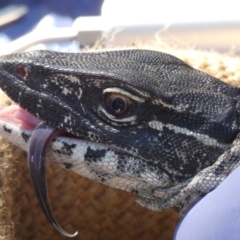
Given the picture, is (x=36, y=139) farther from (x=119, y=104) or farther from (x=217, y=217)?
(x=217, y=217)

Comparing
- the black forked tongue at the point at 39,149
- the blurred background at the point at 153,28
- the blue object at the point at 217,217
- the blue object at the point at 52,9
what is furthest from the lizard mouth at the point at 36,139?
the blue object at the point at 52,9

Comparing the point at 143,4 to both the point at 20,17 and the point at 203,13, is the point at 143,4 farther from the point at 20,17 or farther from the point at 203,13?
the point at 20,17

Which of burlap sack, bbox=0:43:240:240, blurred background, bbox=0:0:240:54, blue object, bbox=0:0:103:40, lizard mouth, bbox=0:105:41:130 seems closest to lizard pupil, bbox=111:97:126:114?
lizard mouth, bbox=0:105:41:130

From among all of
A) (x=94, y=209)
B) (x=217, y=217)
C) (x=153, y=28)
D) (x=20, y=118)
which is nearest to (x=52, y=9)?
(x=153, y=28)

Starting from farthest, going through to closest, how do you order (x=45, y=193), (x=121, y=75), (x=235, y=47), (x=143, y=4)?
(x=143, y=4)
(x=235, y=47)
(x=45, y=193)
(x=121, y=75)

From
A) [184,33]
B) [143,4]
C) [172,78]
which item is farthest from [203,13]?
[172,78]

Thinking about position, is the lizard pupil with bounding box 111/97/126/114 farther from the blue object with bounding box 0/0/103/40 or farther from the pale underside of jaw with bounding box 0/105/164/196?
the blue object with bounding box 0/0/103/40

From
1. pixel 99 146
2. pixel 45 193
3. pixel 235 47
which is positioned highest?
pixel 235 47
